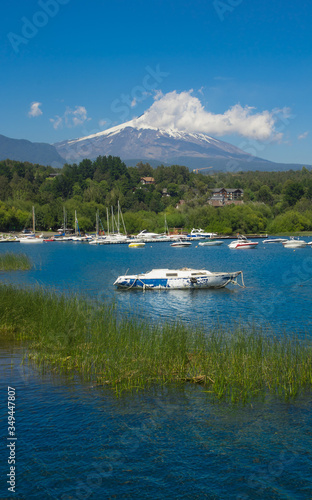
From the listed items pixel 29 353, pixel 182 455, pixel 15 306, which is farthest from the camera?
pixel 15 306

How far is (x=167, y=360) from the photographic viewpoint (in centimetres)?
1552

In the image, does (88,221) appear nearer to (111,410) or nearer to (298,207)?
(298,207)

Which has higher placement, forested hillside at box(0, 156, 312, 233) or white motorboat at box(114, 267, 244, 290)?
forested hillside at box(0, 156, 312, 233)

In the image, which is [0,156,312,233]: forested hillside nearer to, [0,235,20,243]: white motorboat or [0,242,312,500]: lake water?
[0,235,20,243]: white motorboat

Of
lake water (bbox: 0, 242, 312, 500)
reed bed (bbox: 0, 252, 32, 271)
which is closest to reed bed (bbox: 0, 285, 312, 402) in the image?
lake water (bbox: 0, 242, 312, 500)

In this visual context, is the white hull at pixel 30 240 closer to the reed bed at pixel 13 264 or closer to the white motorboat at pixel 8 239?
the white motorboat at pixel 8 239

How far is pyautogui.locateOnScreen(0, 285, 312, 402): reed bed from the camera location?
1439 centimetres

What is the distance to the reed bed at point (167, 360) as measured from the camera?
47.2ft

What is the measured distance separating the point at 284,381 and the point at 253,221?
15217 cm


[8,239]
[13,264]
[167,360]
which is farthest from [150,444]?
[8,239]

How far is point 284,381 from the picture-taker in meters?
14.5

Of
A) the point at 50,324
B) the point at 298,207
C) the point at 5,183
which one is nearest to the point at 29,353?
the point at 50,324

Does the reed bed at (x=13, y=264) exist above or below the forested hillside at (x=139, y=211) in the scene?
below

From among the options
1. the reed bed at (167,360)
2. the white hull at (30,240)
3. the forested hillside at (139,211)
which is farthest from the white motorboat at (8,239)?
the reed bed at (167,360)
